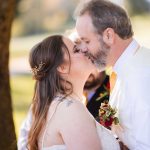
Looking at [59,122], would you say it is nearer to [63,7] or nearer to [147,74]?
[147,74]

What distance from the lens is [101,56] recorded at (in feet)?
14.5

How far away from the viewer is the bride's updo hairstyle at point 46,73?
162 inches

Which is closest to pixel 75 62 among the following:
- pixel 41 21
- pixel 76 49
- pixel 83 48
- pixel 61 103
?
pixel 76 49

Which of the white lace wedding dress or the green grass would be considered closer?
the white lace wedding dress

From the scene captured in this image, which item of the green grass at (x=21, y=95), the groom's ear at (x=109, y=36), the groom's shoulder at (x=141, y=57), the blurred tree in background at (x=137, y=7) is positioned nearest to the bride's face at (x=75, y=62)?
the groom's ear at (x=109, y=36)

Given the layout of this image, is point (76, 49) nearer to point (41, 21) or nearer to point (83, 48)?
point (83, 48)

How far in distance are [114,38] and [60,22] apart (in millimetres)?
24166

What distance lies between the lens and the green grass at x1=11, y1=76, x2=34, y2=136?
13.7 m

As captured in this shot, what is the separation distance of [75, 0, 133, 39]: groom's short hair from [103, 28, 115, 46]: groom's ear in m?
0.03

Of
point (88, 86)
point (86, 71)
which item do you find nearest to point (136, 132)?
point (86, 71)

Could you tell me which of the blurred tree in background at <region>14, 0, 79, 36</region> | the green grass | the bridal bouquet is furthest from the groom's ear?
the blurred tree in background at <region>14, 0, 79, 36</region>

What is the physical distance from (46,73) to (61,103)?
0.87ft

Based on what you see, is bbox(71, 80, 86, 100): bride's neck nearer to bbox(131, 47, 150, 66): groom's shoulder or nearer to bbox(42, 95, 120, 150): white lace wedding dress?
bbox(42, 95, 120, 150): white lace wedding dress

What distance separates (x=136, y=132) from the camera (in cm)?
417
